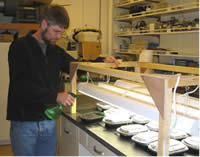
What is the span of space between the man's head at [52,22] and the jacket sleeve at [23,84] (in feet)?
0.64

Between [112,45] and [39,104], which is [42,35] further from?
[112,45]

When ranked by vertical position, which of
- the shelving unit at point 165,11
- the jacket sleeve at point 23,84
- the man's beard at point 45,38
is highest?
the shelving unit at point 165,11

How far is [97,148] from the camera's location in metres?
1.62

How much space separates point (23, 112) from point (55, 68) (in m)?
0.43

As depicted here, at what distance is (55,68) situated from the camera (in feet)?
6.36

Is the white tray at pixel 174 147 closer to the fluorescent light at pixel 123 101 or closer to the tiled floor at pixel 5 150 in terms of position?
the fluorescent light at pixel 123 101

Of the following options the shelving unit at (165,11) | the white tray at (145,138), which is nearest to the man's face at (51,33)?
the white tray at (145,138)

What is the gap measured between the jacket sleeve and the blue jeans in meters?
0.17

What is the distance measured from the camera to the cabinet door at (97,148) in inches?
58.9

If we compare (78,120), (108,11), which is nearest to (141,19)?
(108,11)

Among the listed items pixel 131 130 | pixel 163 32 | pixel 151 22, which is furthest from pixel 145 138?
pixel 151 22

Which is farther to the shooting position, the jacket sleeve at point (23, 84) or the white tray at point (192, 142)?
the jacket sleeve at point (23, 84)

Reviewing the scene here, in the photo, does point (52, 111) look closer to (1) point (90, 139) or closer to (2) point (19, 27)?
(1) point (90, 139)

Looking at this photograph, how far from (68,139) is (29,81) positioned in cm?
74
